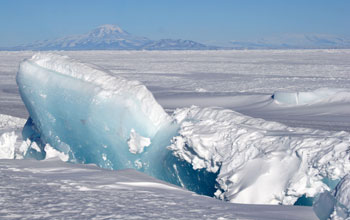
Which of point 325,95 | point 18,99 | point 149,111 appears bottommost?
point 18,99

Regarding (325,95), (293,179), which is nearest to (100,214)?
(293,179)

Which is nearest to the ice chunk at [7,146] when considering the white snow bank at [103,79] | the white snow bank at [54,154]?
the white snow bank at [54,154]

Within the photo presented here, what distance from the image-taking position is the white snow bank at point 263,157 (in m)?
3.67

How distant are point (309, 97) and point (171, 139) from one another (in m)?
8.76

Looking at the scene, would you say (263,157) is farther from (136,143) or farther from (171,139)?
(136,143)

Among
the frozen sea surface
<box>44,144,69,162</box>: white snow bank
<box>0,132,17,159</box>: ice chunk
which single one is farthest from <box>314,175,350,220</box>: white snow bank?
<box>0,132,17,159</box>: ice chunk

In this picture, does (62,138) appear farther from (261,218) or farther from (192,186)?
(261,218)

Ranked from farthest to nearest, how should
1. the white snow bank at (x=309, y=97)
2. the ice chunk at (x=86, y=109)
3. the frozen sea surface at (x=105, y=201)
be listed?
the white snow bank at (x=309, y=97)
the ice chunk at (x=86, y=109)
the frozen sea surface at (x=105, y=201)

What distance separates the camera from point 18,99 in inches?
576

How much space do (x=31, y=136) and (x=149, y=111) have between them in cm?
226

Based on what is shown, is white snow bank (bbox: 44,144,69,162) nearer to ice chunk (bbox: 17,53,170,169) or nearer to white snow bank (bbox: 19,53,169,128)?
ice chunk (bbox: 17,53,170,169)

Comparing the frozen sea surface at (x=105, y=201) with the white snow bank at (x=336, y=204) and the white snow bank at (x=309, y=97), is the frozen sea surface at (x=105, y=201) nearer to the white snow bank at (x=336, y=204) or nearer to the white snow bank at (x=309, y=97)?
the white snow bank at (x=336, y=204)

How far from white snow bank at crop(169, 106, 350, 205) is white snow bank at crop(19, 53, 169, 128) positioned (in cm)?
63

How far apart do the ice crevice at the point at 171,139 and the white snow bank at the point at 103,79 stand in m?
0.01
